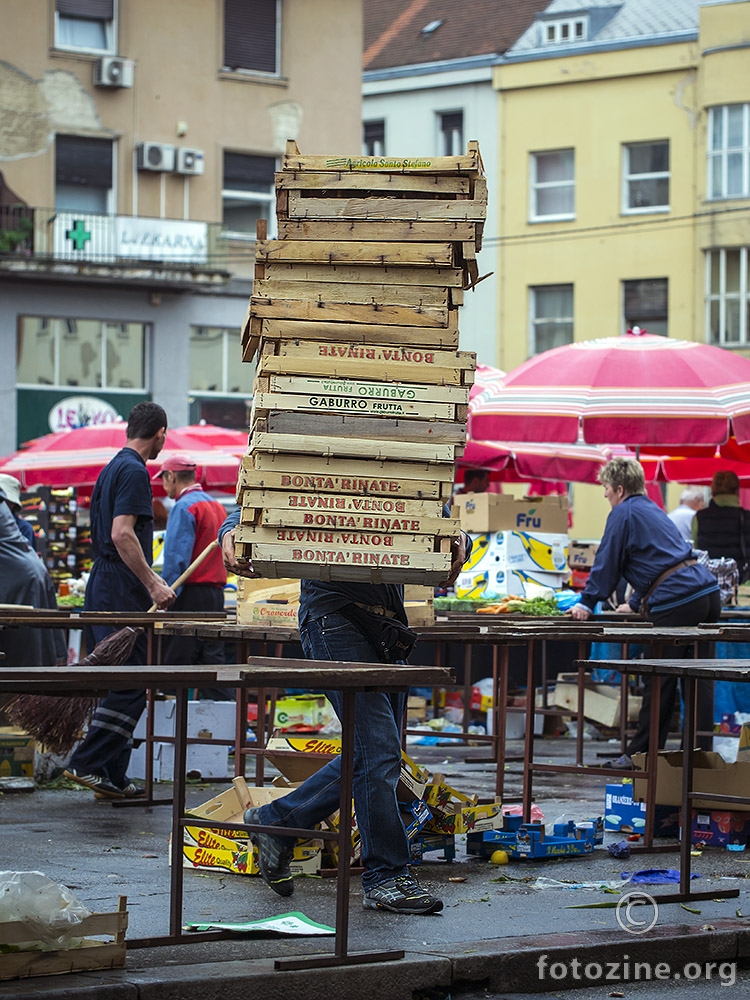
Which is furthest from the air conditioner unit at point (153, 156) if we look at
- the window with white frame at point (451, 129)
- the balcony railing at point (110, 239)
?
the window with white frame at point (451, 129)

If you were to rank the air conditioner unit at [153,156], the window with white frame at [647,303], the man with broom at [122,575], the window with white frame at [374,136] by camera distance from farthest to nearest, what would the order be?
the window with white frame at [374,136] < the window with white frame at [647,303] < the air conditioner unit at [153,156] < the man with broom at [122,575]

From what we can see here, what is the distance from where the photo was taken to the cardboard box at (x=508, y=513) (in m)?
13.7

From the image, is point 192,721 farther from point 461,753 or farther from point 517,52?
point 517,52

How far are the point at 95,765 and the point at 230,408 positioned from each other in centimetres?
2548

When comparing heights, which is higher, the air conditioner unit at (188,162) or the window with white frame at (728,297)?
the air conditioner unit at (188,162)

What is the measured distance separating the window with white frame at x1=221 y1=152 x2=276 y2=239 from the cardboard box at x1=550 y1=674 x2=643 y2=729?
21740mm

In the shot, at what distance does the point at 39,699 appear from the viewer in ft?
30.3

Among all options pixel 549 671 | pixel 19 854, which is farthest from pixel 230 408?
pixel 19 854

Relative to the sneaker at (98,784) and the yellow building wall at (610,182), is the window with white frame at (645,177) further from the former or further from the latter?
the sneaker at (98,784)

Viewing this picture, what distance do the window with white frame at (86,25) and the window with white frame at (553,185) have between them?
1332 cm

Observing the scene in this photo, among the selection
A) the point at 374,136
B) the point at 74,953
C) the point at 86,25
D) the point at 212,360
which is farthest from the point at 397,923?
the point at 374,136

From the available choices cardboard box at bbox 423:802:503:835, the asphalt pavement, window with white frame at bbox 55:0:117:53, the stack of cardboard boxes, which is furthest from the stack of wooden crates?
window with white frame at bbox 55:0:117:53

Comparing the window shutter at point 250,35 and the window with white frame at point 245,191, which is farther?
the window with white frame at point 245,191

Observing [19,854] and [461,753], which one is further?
[461,753]
